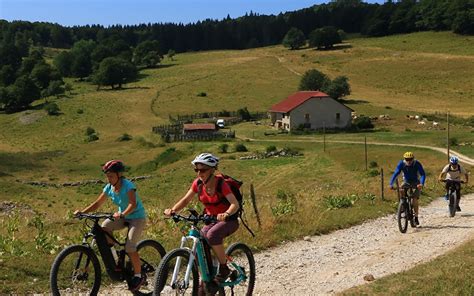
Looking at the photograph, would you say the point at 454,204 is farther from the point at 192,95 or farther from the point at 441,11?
the point at 441,11

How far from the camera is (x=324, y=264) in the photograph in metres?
11.1

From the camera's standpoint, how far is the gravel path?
31.6 ft

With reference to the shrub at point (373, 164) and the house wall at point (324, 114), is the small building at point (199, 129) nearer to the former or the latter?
the house wall at point (324, 114)

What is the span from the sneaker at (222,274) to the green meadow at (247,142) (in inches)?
121

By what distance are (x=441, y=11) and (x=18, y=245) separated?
17715cm

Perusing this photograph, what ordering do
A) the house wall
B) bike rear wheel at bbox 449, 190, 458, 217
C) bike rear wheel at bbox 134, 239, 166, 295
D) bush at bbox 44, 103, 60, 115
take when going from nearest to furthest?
1. bike rear wheel at bbox 134, 239, 166, 295
2. bike rear wheel at bbox 449, 190, 458, 217
3. the house wall
4. bush at bbox 44, 103, 60, 115

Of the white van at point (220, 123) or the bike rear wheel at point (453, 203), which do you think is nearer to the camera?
the bike rear wheel at point (453, 203)

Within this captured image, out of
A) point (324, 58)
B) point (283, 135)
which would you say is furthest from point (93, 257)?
point (324, 58)

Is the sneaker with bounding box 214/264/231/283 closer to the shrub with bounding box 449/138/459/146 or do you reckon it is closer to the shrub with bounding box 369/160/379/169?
the shrub with bounding box 369/160/379/169

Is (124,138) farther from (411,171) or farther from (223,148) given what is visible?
(411,171)

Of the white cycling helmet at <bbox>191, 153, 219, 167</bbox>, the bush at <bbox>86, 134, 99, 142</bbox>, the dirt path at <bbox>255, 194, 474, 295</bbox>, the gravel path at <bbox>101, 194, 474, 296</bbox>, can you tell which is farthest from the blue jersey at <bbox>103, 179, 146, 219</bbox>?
the bush at <bbox>86, 134, 99, 142</bbox>

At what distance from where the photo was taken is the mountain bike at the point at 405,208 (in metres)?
14.8

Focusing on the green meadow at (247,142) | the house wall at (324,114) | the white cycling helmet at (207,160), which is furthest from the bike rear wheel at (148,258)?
the house wall at (324,114)

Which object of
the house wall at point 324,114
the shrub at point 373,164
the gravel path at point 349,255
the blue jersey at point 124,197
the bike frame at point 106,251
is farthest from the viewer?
the house wall at point 324,114
